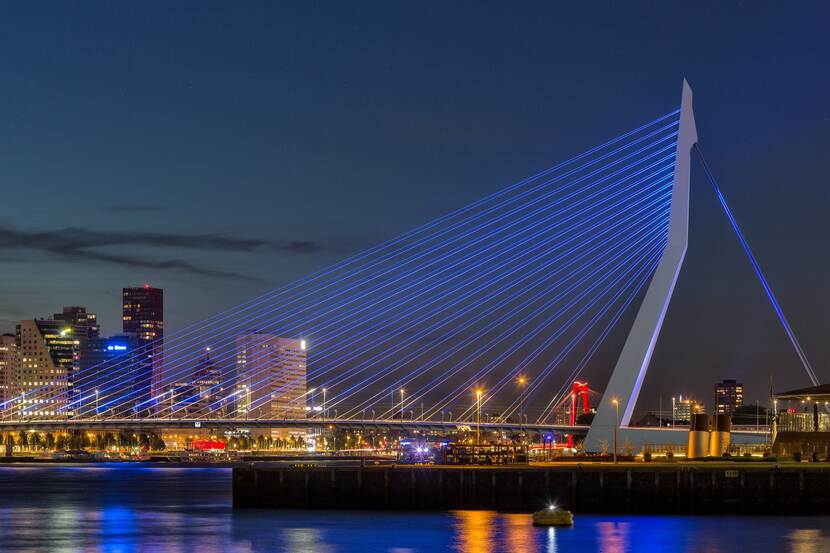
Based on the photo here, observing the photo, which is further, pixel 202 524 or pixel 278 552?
pixel 202 524

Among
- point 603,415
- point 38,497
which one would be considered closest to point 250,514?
point 603,415

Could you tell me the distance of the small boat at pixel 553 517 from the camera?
132 feet

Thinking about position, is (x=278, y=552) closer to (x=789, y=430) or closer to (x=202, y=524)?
(x=202, y=524)

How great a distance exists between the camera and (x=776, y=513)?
42531mm

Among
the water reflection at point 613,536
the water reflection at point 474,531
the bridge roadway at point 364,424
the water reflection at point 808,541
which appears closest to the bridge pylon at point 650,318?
the water reflection at point 474,531

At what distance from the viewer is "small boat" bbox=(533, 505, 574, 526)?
40.2 m

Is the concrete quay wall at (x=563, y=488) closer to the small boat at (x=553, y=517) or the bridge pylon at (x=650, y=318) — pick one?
the small boat at (x=553, y=517)

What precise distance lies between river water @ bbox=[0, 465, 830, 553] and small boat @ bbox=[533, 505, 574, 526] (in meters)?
0.35

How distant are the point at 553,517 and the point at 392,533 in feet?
15.8

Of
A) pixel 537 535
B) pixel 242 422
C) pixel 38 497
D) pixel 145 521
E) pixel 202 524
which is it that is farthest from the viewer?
pixel 242 422

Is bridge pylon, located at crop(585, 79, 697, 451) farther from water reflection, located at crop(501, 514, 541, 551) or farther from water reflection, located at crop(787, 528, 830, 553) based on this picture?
water reflection, located at crop(787, 528, 830, 553)

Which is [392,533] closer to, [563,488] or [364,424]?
[563,488]

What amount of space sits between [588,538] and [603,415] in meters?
17.0

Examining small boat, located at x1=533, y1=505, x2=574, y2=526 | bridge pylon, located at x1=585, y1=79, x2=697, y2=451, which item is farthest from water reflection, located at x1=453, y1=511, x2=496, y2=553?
bridge pylon, located at x1=585, y1=79, x2=697, y2=451
